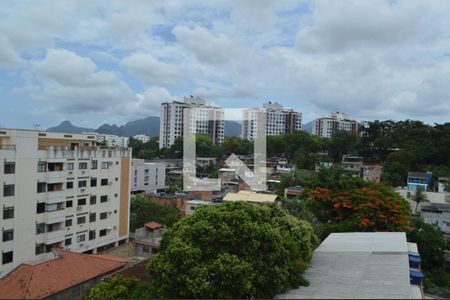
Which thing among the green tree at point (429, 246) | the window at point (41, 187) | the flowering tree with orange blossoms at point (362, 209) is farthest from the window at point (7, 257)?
the green tree at point (429, 246)

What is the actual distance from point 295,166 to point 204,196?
589 inches

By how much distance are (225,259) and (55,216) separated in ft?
33.5

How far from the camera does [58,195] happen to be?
13789 mm

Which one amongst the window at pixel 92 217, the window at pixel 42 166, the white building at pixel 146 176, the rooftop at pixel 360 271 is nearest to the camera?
the rooftop at pixel 360 271

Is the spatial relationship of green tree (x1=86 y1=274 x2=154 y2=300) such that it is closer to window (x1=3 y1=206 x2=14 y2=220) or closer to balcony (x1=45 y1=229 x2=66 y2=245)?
window (x1=3 y1=206 x2=14 y2=220)

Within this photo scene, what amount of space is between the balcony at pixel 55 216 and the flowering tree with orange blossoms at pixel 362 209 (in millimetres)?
9528

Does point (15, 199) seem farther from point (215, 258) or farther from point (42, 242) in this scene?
point (215, 258)

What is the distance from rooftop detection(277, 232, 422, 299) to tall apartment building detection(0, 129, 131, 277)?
970 centimetres

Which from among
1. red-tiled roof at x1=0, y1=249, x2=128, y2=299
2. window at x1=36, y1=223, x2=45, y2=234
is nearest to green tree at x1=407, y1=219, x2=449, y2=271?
red-tiled roof at x1=0, y1=249, x2=128, y2=299

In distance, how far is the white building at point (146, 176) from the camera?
30.8 meters

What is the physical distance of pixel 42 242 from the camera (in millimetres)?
13352

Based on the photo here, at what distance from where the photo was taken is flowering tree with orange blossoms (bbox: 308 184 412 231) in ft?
42.7

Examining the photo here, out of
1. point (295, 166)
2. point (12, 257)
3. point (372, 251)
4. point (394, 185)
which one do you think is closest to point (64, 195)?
point (12, 257)

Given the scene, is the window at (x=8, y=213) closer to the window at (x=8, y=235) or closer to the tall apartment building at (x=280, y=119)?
the window at (x=8, y=235)
